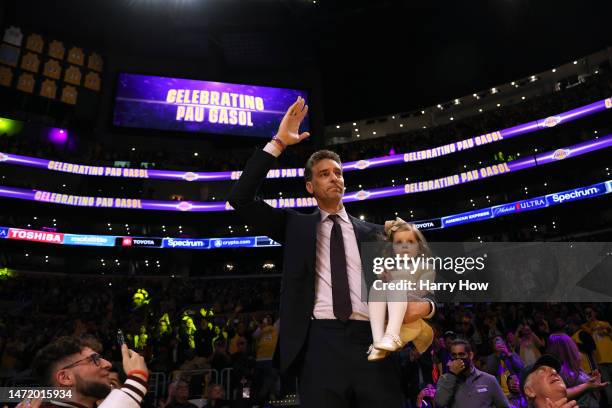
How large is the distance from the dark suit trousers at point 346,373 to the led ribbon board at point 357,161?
1181 inches

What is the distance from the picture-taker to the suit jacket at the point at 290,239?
2.12 meters

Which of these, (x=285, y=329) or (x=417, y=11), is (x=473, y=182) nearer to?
(x=417, y=11)

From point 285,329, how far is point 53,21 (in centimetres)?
3818

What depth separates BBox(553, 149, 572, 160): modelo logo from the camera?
26.2 metres

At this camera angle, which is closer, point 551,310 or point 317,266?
point 317,266

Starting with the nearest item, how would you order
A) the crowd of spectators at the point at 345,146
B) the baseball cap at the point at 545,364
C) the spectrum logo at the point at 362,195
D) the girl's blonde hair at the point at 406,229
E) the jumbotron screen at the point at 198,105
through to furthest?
the girl's blonde hair at the point at 406,229 → the baseball cap at the point at 545,364 → the crowd of spectators at the point at 345,146 → the spectrum logo at the point at 362,195 → the jumbotron screen at the point at 198,105

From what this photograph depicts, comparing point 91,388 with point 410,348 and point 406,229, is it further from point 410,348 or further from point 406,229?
point 410,348

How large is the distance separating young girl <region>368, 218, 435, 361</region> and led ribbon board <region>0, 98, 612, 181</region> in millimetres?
29964

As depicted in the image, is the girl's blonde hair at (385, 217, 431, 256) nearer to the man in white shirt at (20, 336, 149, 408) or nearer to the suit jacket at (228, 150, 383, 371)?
the suit jacket at (228, 150, 383, 371)

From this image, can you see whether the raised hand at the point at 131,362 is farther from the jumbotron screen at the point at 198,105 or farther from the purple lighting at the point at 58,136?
the purple lighting at the point at 58,136

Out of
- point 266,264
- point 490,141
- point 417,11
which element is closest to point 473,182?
point 490,141

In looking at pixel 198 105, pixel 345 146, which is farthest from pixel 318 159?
pixel 345 146

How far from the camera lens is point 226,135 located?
33656 millimetres

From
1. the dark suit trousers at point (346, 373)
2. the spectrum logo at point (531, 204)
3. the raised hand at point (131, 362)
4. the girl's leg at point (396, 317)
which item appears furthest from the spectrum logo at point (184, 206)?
the girl's leg at point (396, 317)
